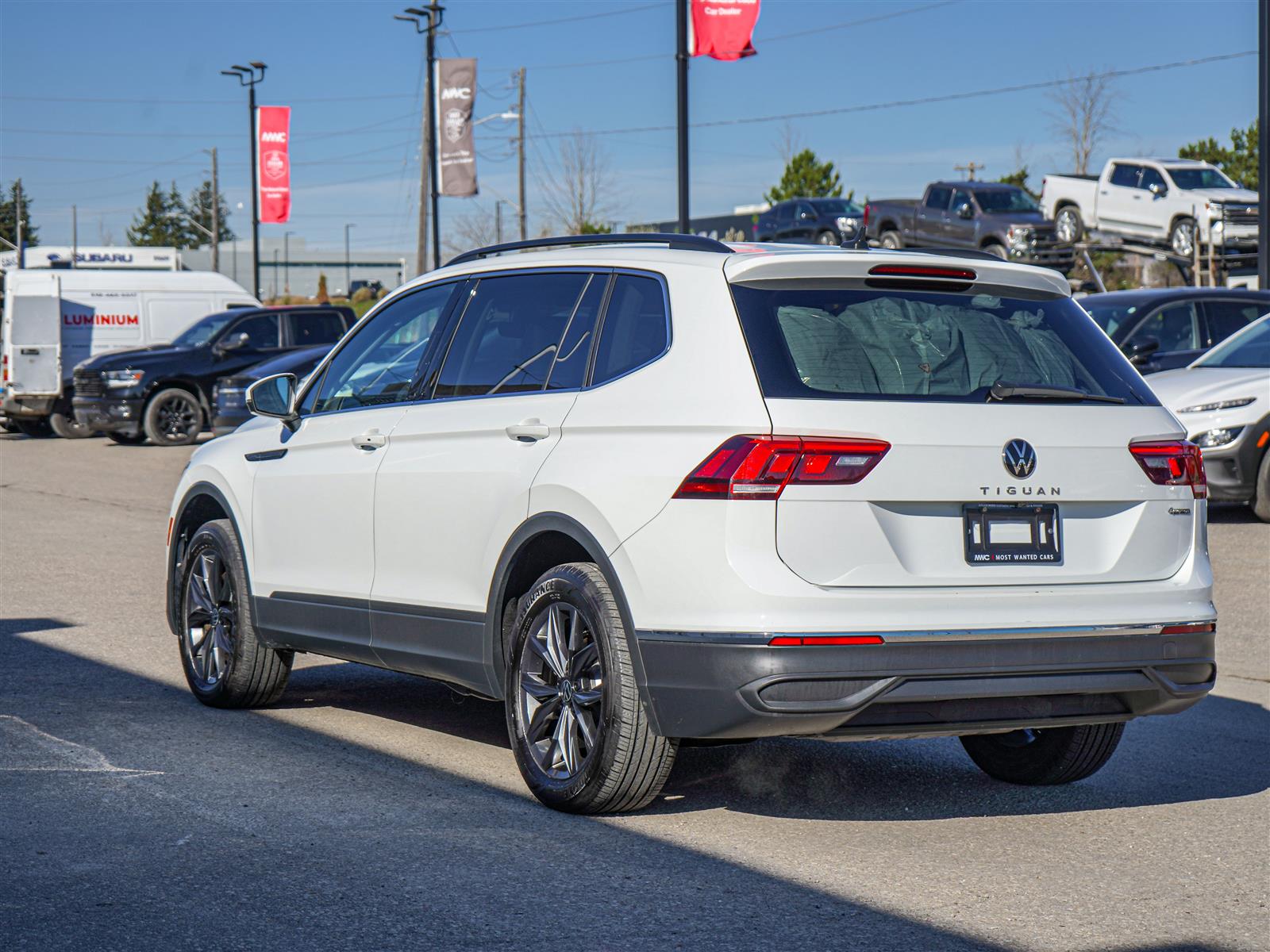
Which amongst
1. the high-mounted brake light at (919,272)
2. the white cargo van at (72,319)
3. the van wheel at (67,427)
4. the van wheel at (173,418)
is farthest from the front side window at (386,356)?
the van wheel at (67,427)

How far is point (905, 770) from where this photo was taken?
634cm

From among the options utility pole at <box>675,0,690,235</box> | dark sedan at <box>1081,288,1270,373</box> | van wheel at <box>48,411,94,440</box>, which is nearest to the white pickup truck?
utility pole at <box>675,0,690,235</box>

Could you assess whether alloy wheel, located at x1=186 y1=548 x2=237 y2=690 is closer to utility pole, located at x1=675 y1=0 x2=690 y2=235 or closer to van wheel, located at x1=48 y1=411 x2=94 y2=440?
utility pole, located at x1=675 y1=0 x2=690 y2=235

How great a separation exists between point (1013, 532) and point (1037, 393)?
1.54 feet

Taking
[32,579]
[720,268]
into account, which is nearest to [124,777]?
[720,268]

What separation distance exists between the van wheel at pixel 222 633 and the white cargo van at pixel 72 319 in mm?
21952

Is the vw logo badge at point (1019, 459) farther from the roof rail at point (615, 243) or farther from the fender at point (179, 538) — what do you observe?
the fender at point (179, 538)

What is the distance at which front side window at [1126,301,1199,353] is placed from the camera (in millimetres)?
16734

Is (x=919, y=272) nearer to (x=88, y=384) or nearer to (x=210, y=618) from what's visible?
(x=210, y=618)

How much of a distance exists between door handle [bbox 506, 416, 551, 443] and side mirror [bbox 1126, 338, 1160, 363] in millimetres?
9711

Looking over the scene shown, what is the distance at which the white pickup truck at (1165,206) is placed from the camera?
30.5 meters

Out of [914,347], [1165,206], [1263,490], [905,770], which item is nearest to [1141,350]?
[1263,490]

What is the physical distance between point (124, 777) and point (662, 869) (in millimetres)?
2168

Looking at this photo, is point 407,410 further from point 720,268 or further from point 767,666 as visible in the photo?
point 767,666
